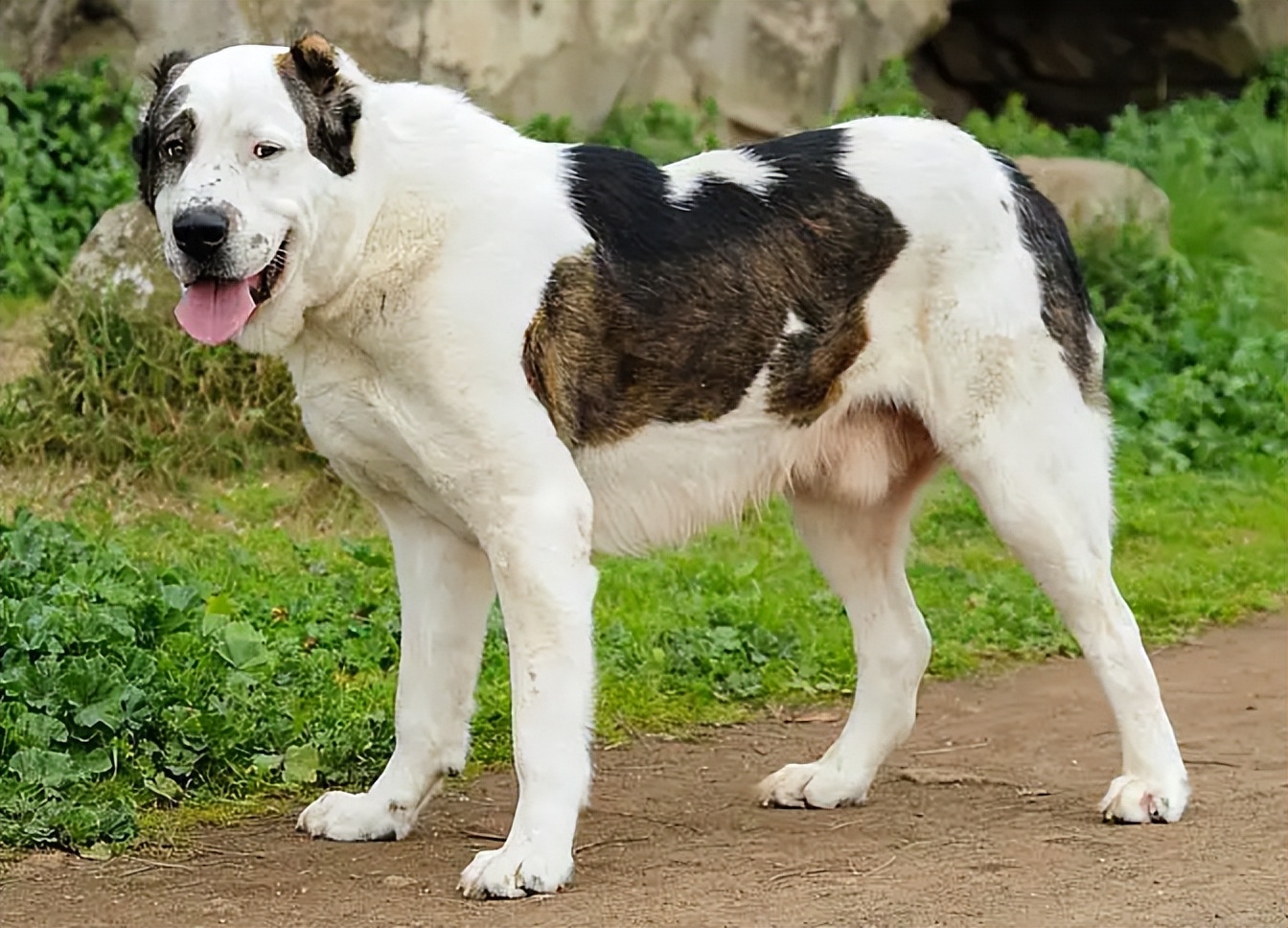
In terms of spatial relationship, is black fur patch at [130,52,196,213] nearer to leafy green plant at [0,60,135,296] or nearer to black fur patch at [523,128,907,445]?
black fur patch at [523,128,907,445]

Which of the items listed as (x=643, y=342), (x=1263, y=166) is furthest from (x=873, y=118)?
(x=1263, y=166)

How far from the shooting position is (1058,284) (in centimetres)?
539

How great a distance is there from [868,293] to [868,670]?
109 centimetres

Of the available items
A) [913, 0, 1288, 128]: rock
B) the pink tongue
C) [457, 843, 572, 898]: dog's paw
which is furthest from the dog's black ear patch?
[913, 0, 1288, 128]: rock

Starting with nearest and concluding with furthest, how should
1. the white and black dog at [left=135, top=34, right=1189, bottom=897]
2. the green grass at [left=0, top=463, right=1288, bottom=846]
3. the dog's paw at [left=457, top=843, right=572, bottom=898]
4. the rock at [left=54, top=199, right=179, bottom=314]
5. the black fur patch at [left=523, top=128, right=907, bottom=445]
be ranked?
the dog's paw at [left=457, top=843, right=572, bottom=898]
the white and black dog at [left=135, top=34, right=1189, bottom=897]
the black fur patch at [left=523, top=128, right=907, bottom=445]
the green grass at [left=0, top=463, right=1288, bottom=846]
the rock at [left=54, top=199, right=179, bottom=314]

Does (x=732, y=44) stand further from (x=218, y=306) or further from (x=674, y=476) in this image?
(x=218, y=306)

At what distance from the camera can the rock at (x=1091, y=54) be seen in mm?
15664

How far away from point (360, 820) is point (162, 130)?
177 cm

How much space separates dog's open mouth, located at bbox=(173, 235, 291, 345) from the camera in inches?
179

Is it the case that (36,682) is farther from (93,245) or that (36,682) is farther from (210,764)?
(93,245)

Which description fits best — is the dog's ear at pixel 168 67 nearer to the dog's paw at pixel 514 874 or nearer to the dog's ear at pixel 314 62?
the dog's ear at pixel 314 62

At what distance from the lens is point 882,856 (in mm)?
4945

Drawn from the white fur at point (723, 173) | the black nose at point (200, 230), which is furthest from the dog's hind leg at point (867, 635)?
the black nose at point (200, 230)

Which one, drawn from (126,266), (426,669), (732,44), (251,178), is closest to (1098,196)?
(732,44)
